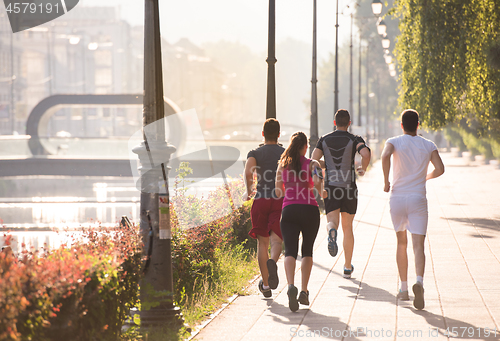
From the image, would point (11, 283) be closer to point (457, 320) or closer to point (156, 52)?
point (156, 52)

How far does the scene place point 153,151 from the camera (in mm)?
5906

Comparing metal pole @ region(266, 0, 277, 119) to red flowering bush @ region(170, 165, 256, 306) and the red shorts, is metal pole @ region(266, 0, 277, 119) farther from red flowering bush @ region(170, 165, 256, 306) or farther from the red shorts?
the red shorts

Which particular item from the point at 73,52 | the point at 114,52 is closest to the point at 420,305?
the point at 73,52

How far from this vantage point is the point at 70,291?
4.24 metres

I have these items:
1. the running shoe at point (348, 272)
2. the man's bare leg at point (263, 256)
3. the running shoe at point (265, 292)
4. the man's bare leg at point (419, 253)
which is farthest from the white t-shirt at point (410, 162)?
the running shoe at point (348, 272)

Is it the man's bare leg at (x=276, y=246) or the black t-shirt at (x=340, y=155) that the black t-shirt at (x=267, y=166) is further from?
the black t-shirt at (x=340, y=155)

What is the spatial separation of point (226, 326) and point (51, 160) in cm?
3420

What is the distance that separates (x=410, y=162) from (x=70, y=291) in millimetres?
3586

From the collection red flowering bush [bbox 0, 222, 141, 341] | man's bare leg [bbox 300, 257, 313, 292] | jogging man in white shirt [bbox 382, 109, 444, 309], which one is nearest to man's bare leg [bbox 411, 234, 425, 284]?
jogging man in white shirt [bbox 382, 109, 444, 309]

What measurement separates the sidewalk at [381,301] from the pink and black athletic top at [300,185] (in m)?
1.06

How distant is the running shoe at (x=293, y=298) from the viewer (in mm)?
6336

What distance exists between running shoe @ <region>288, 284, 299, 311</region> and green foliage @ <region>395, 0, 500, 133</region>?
350 inches

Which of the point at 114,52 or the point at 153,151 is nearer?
the point at 153,151

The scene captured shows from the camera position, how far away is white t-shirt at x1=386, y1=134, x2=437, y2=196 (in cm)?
651
